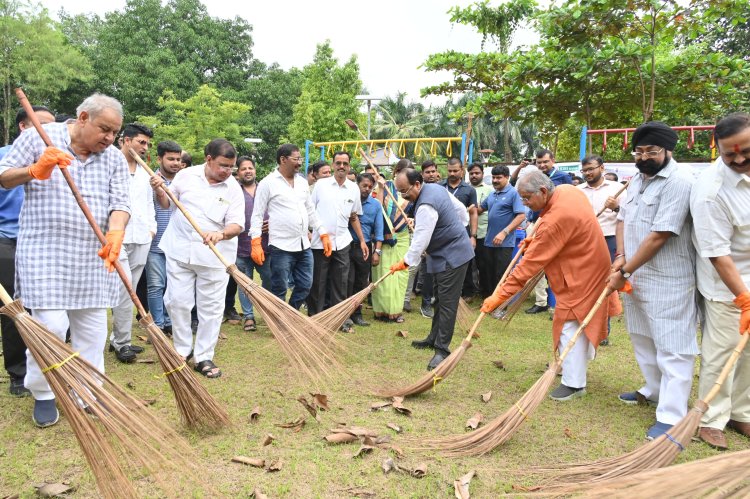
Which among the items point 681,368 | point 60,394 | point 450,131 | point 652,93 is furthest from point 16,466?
point 450,131

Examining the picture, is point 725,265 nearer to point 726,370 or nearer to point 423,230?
point 726,370

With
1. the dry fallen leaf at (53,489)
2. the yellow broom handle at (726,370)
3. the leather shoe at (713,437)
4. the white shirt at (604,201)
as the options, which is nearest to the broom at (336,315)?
the dry fallen leaf at (53,489)

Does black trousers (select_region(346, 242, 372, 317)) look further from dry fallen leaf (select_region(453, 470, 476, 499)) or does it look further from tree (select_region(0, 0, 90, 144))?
tree (select_region(0, 0, 90, 144))

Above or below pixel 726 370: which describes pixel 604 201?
above

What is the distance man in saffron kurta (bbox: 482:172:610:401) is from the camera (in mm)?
4230

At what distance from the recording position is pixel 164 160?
5.88 m

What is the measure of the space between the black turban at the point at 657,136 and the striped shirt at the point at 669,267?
0.14 meters

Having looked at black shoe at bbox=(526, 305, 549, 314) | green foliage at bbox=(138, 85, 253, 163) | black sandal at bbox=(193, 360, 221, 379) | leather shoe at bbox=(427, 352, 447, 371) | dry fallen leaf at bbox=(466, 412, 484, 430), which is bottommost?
black shoe at bbox=(526, 305, 549, 314)

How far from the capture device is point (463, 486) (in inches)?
115

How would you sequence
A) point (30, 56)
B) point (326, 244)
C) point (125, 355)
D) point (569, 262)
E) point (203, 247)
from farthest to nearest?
point (30, 56), point (326, 244), point (125, 355), point (203, 247), point (569, 262)

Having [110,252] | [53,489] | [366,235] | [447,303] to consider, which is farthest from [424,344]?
[53,489]

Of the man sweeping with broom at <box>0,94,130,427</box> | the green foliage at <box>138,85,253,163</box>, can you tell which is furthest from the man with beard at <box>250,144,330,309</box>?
the green foliage at <box>138,85,253,163</box>

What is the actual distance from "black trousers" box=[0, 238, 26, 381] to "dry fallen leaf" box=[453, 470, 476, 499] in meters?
3.36

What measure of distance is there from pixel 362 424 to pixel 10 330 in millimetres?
2719
